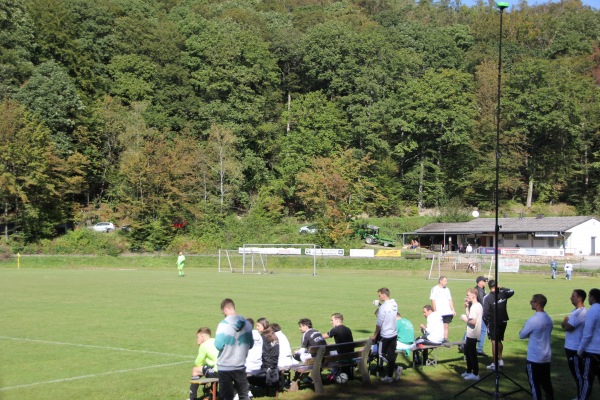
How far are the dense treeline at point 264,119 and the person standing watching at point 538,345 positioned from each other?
68.1 meters

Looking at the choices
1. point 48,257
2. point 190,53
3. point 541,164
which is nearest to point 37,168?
point 48,257

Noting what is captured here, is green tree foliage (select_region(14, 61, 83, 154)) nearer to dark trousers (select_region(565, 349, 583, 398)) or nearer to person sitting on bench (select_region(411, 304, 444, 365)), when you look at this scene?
person sitting on bench (select_region(411, 304, 444, 365))

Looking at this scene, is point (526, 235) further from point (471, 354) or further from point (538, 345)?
point (538, 345)

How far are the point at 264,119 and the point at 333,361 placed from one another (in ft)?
292

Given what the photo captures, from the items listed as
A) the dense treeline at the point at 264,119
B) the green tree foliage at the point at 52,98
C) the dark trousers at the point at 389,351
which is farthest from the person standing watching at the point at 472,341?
the green tree foliage at the point at 52,98

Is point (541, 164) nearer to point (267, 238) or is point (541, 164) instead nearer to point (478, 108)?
point (478, 108)

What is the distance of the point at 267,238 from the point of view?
7925cm

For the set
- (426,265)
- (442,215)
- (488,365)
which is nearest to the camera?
(488,365)

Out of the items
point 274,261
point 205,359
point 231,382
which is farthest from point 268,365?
point 274,261

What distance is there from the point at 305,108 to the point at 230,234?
2568 cm

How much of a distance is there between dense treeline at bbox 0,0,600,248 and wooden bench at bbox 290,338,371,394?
65244 mm

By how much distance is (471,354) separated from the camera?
15.0m

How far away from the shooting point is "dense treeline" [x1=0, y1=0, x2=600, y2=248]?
270 feet

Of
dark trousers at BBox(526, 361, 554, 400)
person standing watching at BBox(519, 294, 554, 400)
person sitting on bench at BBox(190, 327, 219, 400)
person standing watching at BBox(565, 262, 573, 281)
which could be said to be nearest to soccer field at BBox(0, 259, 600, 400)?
person sitting on bench at BBox(190, 327, 219, 400)
